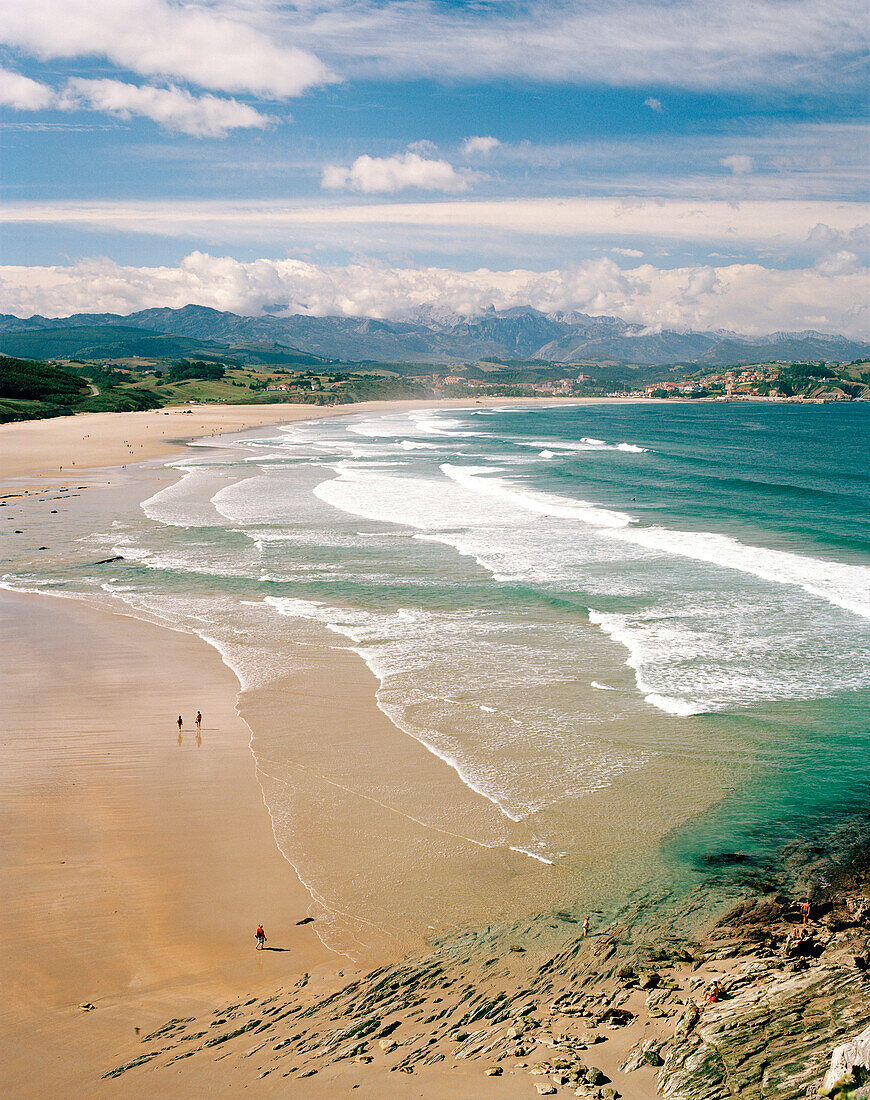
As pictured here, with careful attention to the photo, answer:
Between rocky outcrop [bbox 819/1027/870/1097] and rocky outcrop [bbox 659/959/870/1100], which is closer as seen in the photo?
rocky outcrop [bbox 819/1027/870/1097]

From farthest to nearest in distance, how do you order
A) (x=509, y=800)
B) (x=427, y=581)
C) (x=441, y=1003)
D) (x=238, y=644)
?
(x=427, y=581) < (x=238, y=644) < (x=509, y=800) < (x=441, y=1003)

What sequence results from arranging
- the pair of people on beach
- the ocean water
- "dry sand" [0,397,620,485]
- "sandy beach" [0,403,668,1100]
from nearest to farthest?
1. "sandy beach" [0,403,668,1100]
2. the ocean water
3. the pair of people on beach
4. "dry sand" [0,397,620,485]

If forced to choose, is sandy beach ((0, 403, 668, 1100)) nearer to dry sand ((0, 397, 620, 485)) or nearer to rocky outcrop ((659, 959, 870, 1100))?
rocky outcrop ((659, 959, 870, 1100))

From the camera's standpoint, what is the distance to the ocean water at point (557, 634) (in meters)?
15.3

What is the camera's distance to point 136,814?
1526 centimetres

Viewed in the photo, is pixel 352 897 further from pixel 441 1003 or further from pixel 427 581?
pixel 427 581

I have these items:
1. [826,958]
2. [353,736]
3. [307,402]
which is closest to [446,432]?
[307,402]

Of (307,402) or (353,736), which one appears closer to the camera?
(353,736)

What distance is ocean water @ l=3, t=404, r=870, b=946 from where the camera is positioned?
50.1ft

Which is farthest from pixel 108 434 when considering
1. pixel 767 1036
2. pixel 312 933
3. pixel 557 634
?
pixel 767 1036

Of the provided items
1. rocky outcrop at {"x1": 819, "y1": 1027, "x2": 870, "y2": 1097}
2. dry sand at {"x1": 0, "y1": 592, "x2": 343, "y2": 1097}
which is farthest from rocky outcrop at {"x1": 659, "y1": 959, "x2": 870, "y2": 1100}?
dry sand at {"x1": 0, "y1": 592, "x2": 343, "y2": 1097}

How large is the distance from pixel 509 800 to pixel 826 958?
6.44 metres

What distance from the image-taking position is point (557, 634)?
2534 centimetres

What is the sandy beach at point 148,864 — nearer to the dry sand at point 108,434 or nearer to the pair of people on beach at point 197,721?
the pair of people on beach at point 197,721
